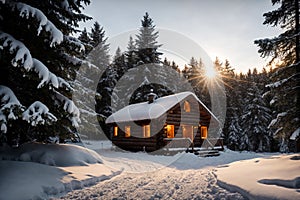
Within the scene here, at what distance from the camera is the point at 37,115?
6.46 m

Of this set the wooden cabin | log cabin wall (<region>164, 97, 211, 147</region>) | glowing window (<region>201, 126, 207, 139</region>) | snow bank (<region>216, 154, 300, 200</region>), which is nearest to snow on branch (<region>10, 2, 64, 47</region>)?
snow bank (<region>216, 154, 300, 200</region>)

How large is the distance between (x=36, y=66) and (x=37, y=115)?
1.53 meters

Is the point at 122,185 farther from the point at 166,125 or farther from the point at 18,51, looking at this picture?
the point at 166,125

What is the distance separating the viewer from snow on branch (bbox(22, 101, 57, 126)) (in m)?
6.37

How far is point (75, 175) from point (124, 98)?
31.2 m

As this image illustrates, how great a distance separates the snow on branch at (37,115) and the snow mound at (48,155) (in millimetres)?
2381

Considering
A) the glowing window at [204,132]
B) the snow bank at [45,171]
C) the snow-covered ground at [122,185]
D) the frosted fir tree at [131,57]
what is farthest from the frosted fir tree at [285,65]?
the frosted fir tree at [131,57]

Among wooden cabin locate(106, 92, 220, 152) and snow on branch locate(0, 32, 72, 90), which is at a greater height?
snow on branch locate(0, 32, 72, 90)

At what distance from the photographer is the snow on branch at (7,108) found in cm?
600

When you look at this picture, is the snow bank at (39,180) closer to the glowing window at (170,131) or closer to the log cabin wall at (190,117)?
the glowing window at (170,131)

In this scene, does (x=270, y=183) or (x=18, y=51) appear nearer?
(x=270, y=183)

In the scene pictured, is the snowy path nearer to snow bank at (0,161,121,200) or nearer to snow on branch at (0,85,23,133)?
snow bank at (0,161,121,200)

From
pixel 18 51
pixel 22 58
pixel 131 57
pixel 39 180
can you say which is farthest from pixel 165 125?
pixel 131 57

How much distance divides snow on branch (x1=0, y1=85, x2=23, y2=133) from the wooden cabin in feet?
45.3
